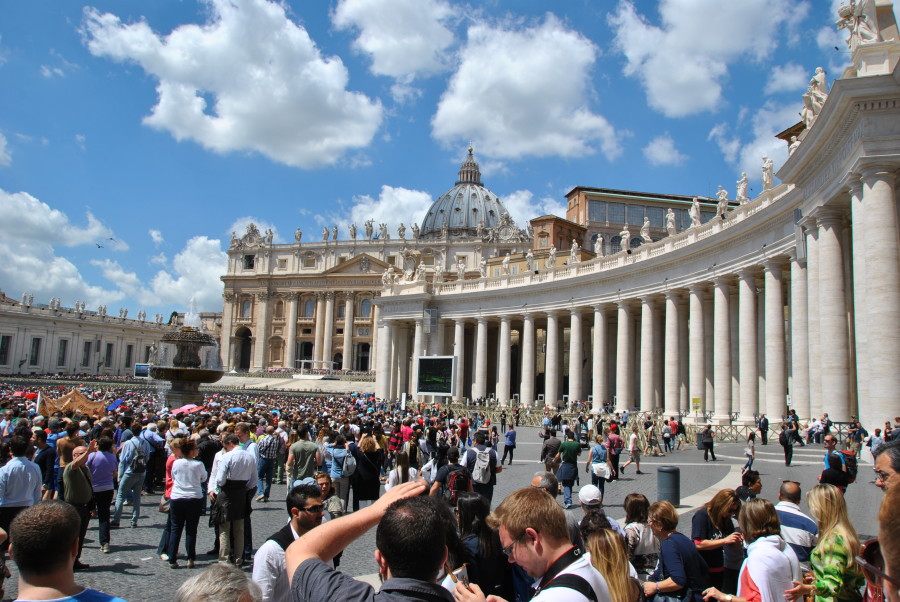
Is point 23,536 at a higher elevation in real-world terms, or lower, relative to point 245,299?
lower

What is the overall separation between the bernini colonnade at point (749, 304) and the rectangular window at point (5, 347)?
226ft

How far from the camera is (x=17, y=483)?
7844 millimetres

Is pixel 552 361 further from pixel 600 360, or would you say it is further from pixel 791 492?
pixel 791 492

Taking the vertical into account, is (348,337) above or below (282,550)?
above

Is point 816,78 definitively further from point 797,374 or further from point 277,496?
point 277,496

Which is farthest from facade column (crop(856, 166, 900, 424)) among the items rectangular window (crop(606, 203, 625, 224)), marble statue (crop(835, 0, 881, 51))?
rectangular window (crop(606, 203, 625, 224))

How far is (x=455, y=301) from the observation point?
2127 inches

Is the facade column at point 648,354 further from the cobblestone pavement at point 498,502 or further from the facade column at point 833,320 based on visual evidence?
the facade column at point 833,320

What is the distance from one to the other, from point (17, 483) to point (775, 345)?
2697 centimetres

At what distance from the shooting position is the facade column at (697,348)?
3331 centimetres

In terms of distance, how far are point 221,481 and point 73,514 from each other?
5602 millimetres

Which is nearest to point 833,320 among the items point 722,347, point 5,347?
point 722,347

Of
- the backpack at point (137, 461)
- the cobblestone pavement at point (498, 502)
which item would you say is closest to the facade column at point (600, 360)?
the cobblestone pavement at point (498, 502)

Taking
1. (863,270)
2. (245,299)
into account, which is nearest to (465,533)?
(863,270)
